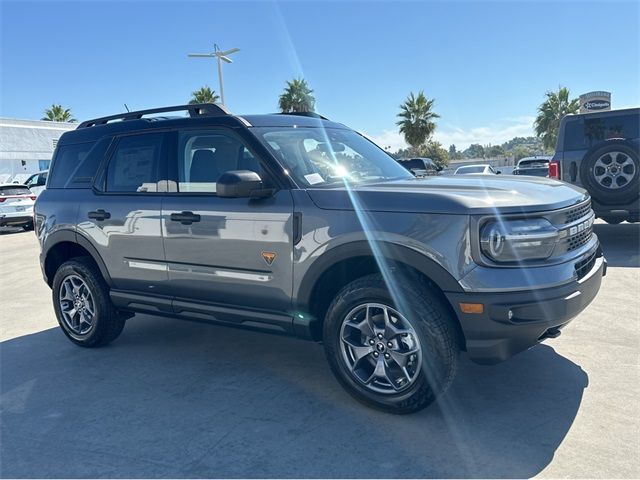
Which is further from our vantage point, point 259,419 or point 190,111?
point 190,111

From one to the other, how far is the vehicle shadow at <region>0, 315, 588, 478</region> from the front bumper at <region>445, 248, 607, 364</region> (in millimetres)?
493

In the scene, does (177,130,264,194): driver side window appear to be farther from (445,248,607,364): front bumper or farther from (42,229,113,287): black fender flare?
(445,248,607,364): front bumper

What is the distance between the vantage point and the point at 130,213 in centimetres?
447

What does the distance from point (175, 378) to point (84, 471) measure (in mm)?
1257

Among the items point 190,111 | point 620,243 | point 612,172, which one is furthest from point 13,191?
point 620,243

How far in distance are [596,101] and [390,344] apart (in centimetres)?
2091

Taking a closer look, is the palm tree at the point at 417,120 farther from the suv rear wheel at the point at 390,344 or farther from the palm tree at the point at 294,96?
the suv rear wheel at the point at 390,344

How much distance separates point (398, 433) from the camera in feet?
10.3

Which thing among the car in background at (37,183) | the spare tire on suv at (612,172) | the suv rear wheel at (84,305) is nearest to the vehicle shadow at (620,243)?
the spare tire on suv at (612,172)

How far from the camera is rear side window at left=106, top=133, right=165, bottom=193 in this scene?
444cm

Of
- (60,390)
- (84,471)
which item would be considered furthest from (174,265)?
(84,471)

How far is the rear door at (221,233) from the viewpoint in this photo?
145 inches

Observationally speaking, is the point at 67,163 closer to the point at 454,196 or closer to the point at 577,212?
the point at 454,196

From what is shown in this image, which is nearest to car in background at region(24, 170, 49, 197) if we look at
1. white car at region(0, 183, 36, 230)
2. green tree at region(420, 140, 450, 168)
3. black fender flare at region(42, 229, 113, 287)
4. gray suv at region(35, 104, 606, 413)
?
white car at region(0, 183, 36, 230)
